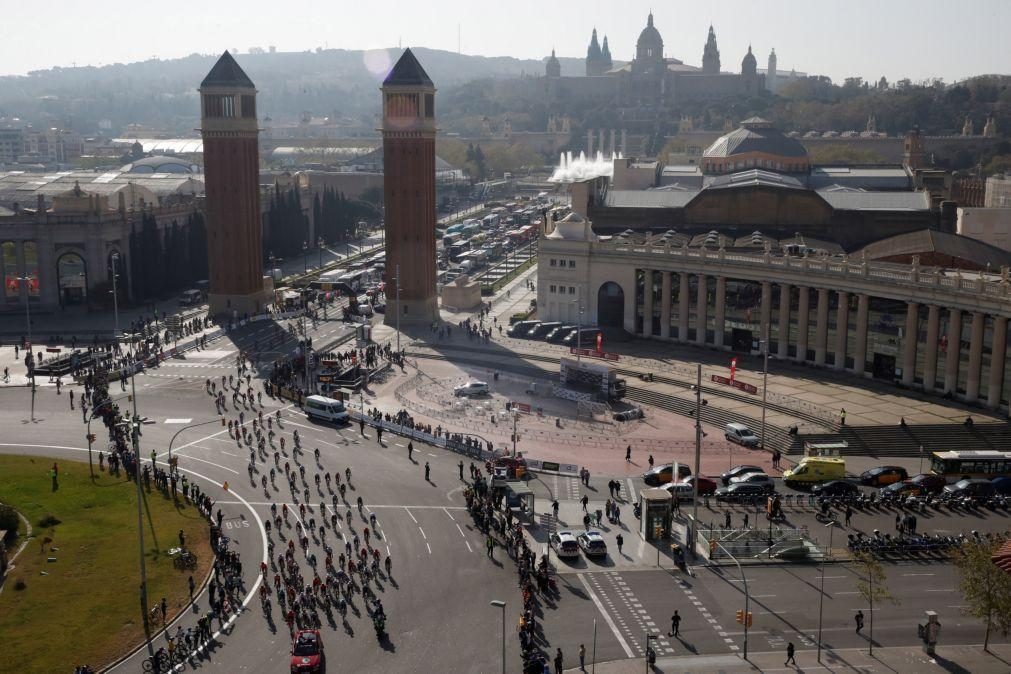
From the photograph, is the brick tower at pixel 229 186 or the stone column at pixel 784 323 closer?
the stone column at pixel 784 323

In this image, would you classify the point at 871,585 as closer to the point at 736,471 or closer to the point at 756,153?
the point at 736,471

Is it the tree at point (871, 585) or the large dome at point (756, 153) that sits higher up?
the large dome at point (756, 153)

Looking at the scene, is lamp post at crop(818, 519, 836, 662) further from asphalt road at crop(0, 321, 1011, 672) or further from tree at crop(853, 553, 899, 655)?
tree at crop(853, 553, 899, 655)

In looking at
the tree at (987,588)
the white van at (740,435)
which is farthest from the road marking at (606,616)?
the white van at (740,435)

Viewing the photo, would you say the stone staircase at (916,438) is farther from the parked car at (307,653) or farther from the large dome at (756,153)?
the large dome at (756,153)

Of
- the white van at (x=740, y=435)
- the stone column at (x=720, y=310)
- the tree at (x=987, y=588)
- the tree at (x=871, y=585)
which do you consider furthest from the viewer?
the stone column at (x=720, y=310)

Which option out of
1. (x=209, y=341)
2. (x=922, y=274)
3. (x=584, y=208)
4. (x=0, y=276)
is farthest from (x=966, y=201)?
(x=0, y=276)
